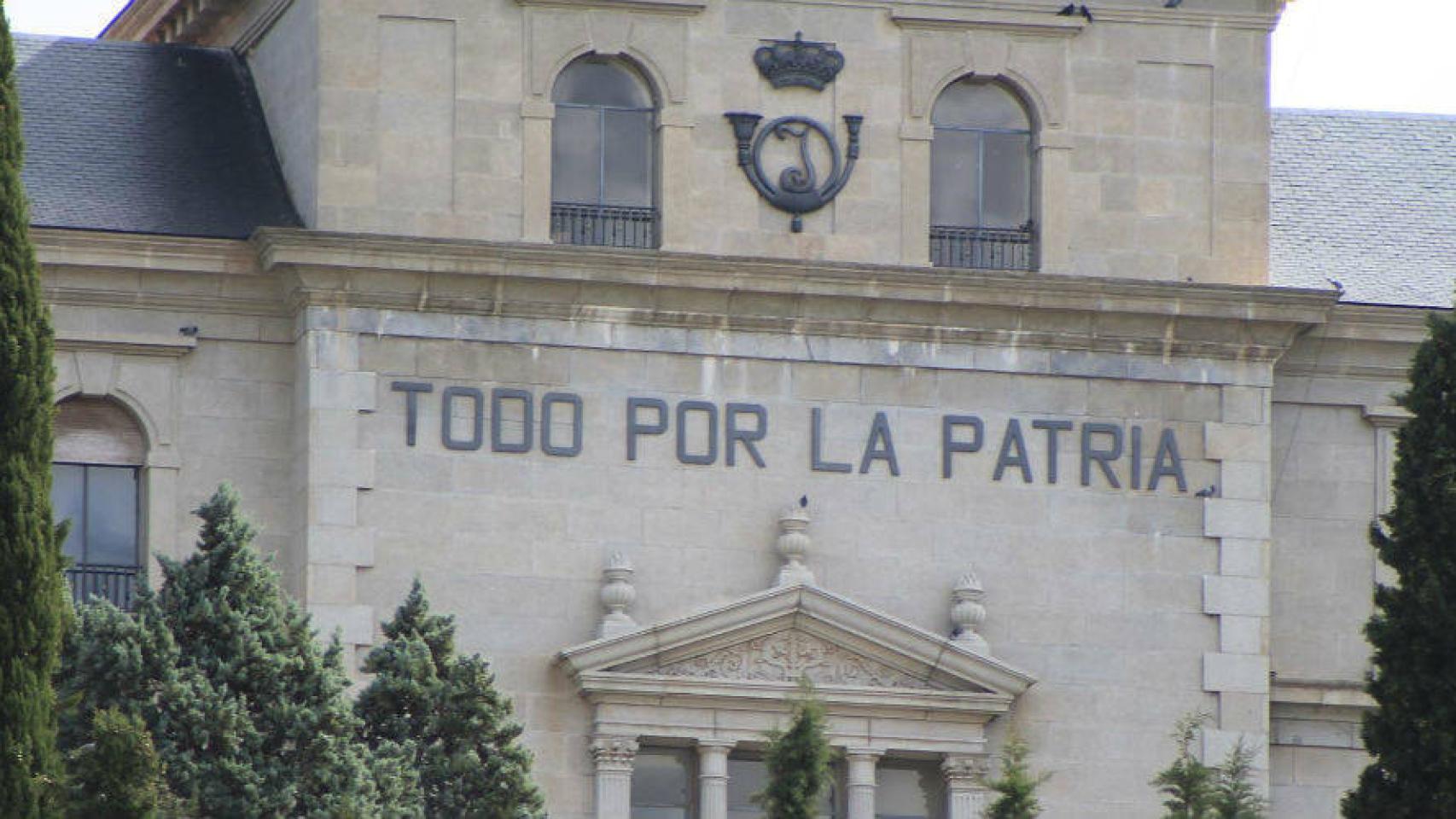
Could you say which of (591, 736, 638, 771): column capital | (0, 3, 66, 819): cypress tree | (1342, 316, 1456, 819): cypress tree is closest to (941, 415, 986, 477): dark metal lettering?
(591, 736, 638, 771): column capital

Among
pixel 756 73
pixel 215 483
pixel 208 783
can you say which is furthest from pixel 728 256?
pixel 208 783

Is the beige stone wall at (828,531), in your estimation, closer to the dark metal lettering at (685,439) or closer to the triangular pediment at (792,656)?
the dark metal lettering at (685,439)

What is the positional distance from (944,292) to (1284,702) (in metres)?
5.24

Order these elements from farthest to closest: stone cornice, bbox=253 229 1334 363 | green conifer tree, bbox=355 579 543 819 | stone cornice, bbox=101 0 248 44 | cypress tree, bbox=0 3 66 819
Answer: stone cornice, bbox=101 0 248 44
stone cornice, bbox=253 229 1334 363
green conifer tree, bbox=355 579 543 819
cypress tree, bbox=0 3 66 819

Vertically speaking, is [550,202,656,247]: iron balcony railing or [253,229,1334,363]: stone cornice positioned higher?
[550,202,656,247]: iron balcony railing

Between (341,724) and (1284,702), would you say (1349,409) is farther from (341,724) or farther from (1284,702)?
(341,724)

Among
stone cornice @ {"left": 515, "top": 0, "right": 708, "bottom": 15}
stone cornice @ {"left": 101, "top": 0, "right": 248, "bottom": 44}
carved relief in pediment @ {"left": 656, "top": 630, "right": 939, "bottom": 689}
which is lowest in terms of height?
carved relief in pediment @ {"left": 656, "top": 630, "right": 939, "bottom": 689}

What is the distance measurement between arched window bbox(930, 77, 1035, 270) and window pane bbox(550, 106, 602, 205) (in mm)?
3226

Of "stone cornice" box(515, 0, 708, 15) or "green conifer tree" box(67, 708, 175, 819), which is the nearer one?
"green conifer tree" box(67, 708, 175, 819)

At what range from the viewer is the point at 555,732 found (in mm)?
48906

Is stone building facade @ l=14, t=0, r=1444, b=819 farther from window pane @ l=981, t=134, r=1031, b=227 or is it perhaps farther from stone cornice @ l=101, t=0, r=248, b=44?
stone cornice @ l=101, t=0, r=248, b=44

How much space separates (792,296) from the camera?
49875mm

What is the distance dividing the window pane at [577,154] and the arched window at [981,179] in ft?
10.6

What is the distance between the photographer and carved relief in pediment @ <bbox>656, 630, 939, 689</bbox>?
49219mm
